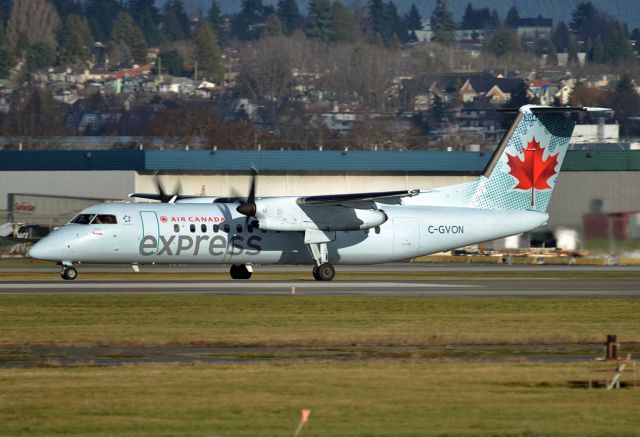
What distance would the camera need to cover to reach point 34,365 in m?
23.1

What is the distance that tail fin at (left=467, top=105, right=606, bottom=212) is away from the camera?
45.5 metres

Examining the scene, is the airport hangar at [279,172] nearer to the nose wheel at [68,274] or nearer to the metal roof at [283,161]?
the metal roof at [283,161]

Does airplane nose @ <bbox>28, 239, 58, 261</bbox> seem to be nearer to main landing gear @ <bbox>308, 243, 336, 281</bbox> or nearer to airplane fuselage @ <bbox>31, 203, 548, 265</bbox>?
airplane fuselage @ <bbox>31, 203, 548, 265</bbox>

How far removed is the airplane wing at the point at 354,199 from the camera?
41.6 metres

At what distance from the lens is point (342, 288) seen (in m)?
40.7

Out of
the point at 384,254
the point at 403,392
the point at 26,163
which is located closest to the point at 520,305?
the point at 384,254

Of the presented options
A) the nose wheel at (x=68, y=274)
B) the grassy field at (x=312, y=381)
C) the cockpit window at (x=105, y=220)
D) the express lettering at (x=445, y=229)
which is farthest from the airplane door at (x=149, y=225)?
the express lettering at (x=445, y=229)

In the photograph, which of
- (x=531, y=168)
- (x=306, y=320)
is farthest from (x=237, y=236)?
(x=306, y=320)

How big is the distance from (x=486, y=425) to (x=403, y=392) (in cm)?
272

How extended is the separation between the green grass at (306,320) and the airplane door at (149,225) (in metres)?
5.74

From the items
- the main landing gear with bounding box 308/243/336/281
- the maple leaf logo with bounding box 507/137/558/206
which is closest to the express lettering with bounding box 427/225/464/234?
the maple leaf logo with bounding box 507/137/558/206

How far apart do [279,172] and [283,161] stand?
0.90 meters

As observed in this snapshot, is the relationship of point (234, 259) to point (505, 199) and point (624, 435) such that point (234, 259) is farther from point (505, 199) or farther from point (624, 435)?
point (624, 435)

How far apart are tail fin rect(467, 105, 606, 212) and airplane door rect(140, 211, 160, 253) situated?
426 inches
